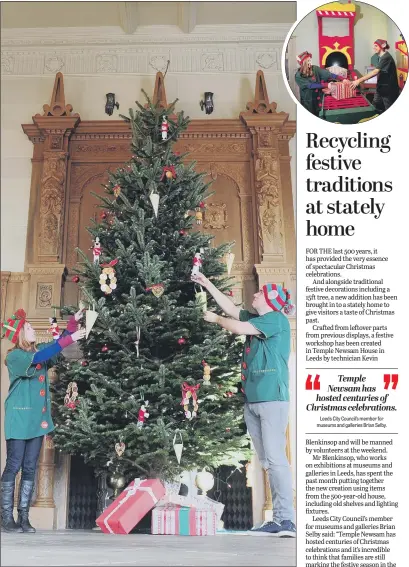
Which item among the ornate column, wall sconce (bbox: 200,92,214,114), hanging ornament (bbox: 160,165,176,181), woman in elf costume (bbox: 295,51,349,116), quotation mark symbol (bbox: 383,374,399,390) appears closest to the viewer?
quotation mark symbol (bbox: 383,374,399,390)

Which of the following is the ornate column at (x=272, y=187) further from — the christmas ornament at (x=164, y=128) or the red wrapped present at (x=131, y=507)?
the red wrapped present at (x=131, y=507)

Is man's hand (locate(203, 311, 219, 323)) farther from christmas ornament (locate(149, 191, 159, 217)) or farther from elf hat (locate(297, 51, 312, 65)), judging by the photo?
elf hat (locate(297, 51, 312, 65))

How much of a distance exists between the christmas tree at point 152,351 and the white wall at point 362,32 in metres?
1.02

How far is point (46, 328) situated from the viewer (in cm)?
455

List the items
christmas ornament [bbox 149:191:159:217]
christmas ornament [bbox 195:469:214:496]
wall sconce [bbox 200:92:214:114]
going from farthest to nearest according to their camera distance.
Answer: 1. wall sconce [bbox 200:92:214:114]
2. christmas ornament [bbox 195:469:214:496]
3. christmas ornament [bbox 149:191:159:217]

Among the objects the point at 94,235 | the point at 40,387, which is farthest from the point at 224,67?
the point at 40,387

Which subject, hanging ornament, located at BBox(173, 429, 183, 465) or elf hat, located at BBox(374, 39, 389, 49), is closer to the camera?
hanging ornament, located at BBox(173, 429, 183, 465)

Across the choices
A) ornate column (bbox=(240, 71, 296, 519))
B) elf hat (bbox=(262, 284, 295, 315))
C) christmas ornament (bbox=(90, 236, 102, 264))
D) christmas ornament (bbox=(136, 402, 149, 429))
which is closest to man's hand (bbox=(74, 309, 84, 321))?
christmas ornament (bbox=(90, 236, 102, 264))

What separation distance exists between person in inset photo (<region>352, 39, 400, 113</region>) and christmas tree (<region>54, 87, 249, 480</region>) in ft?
3.86

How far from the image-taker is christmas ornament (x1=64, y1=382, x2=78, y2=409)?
354 centimetres

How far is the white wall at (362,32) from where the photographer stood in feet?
11.6

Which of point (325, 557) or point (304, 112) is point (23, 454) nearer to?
point (325, 557)

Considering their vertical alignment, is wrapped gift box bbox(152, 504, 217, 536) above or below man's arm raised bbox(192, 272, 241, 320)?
below

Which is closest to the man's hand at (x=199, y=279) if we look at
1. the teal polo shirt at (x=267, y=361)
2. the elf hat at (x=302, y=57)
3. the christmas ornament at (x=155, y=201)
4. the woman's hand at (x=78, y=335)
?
the teal polo shirt at (x=267, y=361)
